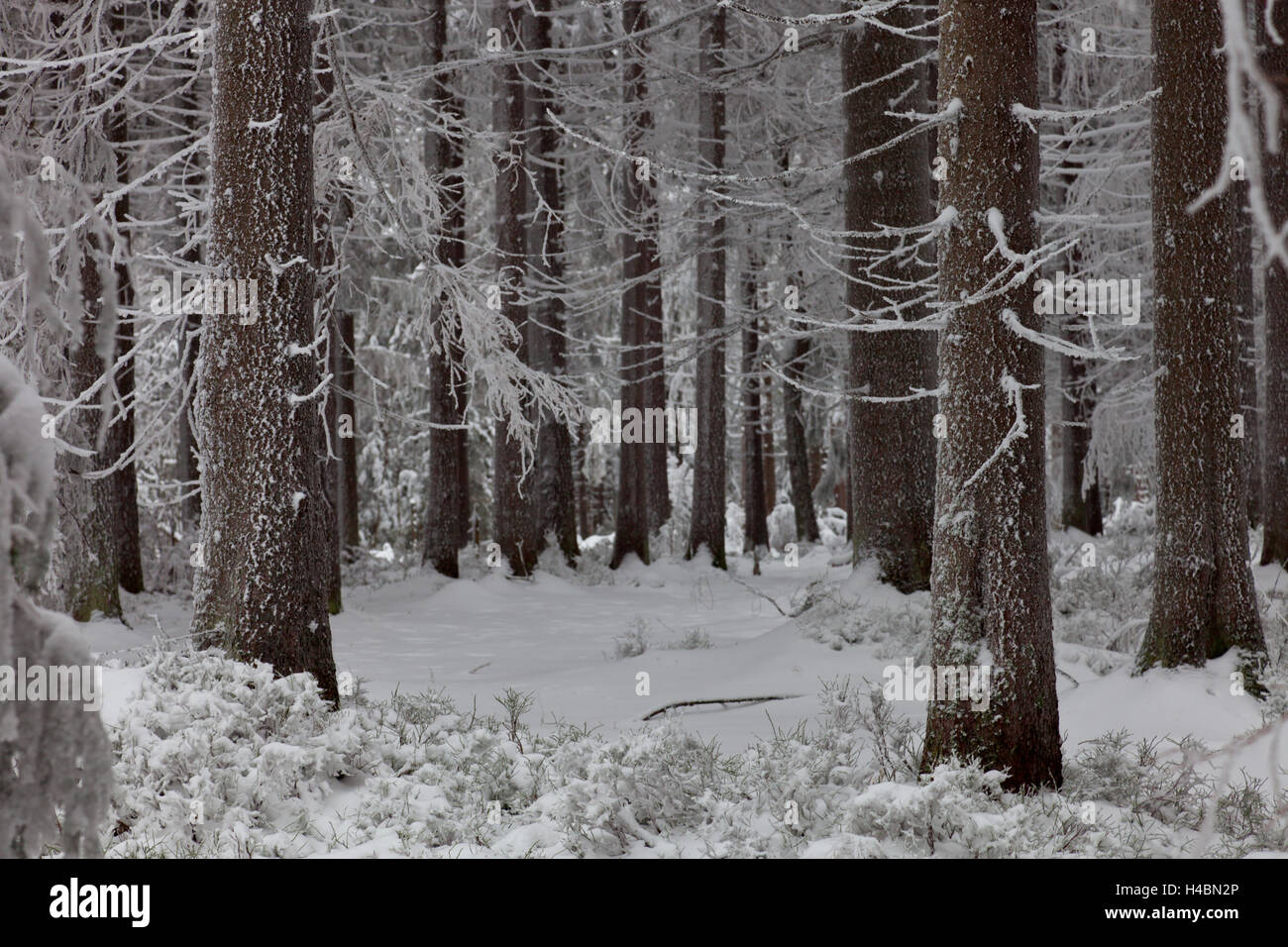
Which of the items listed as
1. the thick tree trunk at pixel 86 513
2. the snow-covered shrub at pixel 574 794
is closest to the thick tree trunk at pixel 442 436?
the thick tree trunk at pixel 86 513

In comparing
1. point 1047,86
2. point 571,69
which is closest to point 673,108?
point 571,69

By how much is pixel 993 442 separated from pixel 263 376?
4.03 meters

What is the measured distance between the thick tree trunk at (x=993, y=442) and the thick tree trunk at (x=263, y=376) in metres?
3.49

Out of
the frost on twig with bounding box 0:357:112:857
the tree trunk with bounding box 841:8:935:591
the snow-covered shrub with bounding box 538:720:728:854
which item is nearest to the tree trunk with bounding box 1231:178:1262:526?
the tree trunk with bounding box 841:8:935:591

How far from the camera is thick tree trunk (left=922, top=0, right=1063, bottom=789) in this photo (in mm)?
5473

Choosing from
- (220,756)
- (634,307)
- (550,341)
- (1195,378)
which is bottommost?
(220,756)

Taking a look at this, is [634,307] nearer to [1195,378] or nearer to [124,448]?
[124,448]

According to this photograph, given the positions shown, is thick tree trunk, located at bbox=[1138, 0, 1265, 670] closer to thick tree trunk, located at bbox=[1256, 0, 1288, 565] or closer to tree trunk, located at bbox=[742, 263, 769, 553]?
thick tree trunk, located at bbox=[1256, 0, 1288, 565]

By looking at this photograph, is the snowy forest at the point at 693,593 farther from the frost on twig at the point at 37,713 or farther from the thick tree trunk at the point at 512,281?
the thick tree trunk at the point at 512,281

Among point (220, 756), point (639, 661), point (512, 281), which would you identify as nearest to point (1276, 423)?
point (639, 661)

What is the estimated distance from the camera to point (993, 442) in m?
5.49

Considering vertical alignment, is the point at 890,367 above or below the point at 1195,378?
above

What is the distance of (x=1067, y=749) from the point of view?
258 inches

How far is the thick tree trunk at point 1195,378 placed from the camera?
7223 mm
